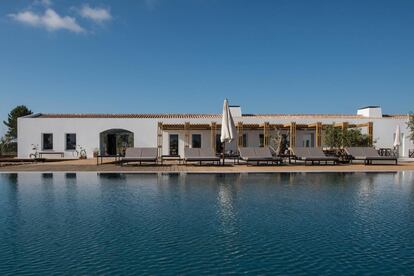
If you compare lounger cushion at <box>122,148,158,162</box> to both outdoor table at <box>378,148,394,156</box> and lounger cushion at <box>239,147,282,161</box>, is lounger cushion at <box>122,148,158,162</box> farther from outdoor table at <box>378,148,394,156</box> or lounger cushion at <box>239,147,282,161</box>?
outdoor table at <box>378,148,394,156</box>

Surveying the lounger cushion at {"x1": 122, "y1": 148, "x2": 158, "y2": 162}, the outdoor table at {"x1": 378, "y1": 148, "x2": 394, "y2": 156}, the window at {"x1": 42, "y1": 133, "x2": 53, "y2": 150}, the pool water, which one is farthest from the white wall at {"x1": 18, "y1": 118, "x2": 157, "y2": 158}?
the outdoor table at {"x1": 378, "y1": 148, "x2": 394, "y2": 156}

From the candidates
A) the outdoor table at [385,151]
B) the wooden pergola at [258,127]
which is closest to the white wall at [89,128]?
the wooden pergola at [258,127]

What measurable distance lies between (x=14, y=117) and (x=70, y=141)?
103 ft

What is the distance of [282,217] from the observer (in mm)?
7797

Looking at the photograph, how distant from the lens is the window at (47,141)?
25531 millimetres

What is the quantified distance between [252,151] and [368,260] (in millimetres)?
14392

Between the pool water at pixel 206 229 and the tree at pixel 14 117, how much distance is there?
41800 mm

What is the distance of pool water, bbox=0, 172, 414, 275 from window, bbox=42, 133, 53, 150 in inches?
552

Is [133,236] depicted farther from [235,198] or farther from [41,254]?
[235,198]

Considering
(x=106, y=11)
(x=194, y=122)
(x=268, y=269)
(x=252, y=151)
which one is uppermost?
(x=106, y=11)

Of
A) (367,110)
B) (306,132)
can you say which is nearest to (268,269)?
(306,132)

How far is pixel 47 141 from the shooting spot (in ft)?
84.3

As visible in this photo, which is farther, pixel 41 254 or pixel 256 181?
pixel 256 181

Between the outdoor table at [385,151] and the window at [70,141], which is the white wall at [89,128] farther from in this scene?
the outdoor table at [385,151]
